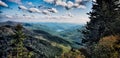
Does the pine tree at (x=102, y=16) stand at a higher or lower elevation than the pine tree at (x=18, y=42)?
higher

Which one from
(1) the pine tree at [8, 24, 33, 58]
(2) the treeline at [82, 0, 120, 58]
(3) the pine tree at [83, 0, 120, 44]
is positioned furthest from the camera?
(1) the pine tree at [8, 24, 33, 58]

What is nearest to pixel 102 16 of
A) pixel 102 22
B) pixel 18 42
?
pixel 102 22

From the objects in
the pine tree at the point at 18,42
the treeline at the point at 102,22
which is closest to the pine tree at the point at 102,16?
the treeline at the point at 102,22

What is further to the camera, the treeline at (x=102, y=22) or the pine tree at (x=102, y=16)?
the pine tree at (x=102, y=16)

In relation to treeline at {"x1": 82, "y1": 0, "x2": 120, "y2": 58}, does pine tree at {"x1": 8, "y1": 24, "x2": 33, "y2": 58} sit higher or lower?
lower

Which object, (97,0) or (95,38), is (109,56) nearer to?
(95,38)

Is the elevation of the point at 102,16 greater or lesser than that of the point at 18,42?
greater

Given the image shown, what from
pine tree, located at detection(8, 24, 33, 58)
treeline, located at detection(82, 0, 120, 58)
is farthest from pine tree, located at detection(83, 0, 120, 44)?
pine tree, located at detection(8, 24, 33, 58)

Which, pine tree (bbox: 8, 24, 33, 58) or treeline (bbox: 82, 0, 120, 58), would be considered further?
pine tree (bbox: 8, 24, 33, 58)

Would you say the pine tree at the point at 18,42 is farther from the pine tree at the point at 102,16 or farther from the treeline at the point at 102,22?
the pine tree at the point at 102,16

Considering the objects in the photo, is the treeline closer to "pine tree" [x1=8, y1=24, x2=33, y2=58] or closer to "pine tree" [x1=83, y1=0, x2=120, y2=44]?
"pine tree" [x1=83, y1=0, x2=120, y2=44]

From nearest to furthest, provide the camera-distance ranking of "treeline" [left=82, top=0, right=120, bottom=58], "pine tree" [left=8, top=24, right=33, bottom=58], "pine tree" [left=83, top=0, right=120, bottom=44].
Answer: "treeline" [left=82, top=0, right=120, bottom=58] < "pine tree" [left=83, top=0, right=120, bottom=44] < "pine tree" [left=8, top=24, right=33, bottom=58]

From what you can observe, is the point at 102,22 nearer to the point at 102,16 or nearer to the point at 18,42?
the point at 102,16
